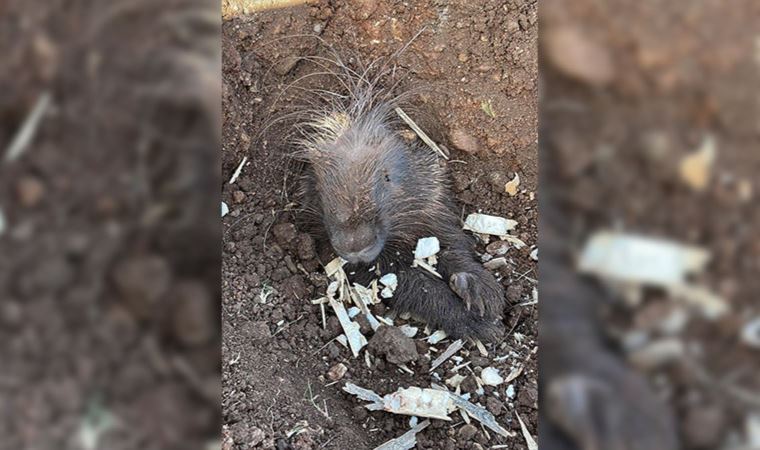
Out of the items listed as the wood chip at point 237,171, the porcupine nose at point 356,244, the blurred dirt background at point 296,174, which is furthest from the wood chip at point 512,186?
the wood chip at point 237,171

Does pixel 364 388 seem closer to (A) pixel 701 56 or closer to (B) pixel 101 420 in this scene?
(B) pixel 101 420

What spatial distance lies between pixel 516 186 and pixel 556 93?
0.93 m

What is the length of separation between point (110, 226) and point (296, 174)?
0.90 meters

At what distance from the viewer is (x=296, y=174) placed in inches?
61.5

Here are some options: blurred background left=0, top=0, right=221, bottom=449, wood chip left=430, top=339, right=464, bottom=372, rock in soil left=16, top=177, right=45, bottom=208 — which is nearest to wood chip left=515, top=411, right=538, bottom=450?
wood chip left=430, top=339, right=464, bottom=372

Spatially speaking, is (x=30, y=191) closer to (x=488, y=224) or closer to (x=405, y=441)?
(x=405, y=441)

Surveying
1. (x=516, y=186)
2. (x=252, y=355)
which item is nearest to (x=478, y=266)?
(x=516, y=186)

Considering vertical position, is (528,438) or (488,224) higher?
(488,224)

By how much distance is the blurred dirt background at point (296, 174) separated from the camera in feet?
4.49

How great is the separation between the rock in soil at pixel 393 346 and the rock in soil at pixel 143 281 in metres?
0.80

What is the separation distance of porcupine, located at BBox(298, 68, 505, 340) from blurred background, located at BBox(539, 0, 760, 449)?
78 centimetres

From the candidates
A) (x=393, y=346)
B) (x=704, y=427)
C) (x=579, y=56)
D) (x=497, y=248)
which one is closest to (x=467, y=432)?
(x=393, y=346)

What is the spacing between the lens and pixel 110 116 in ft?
2.26

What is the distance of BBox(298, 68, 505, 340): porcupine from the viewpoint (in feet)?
4.83
